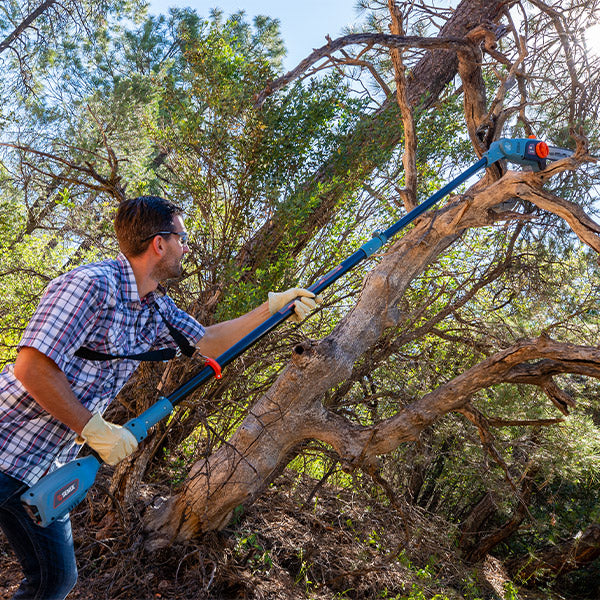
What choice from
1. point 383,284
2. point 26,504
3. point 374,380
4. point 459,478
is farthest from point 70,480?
point 459,478

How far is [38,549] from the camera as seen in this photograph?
2021mm

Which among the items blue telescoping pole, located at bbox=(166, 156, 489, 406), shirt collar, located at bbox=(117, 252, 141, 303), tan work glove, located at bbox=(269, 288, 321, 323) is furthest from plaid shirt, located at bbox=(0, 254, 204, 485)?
tan work glove, located at bbox=(269, 288, 321, 323)

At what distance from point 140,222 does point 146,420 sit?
794 millimetres

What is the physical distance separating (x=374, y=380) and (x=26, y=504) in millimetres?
A: 3507

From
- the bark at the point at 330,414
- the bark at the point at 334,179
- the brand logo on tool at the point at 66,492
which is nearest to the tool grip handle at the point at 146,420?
the brand logo on tool at the point at 66,492

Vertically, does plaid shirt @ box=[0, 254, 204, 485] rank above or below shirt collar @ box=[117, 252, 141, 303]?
below

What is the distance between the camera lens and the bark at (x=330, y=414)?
3242mm

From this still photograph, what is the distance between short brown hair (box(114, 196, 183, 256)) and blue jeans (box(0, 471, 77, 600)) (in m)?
0.96

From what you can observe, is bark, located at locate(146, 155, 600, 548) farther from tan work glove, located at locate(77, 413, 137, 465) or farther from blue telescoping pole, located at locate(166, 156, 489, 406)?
tan work glove, located at locate(77, 413, 137, 465)

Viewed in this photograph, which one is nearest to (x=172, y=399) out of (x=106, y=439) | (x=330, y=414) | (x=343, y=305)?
(x=106, y=439)

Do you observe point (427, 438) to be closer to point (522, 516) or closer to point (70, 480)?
point (522, 516)

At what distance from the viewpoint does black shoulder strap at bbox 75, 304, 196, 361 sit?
1.94 m

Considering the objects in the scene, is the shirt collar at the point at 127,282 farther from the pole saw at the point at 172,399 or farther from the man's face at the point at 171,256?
the pole saw at the point at 172,399

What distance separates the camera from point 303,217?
3.96 meters
